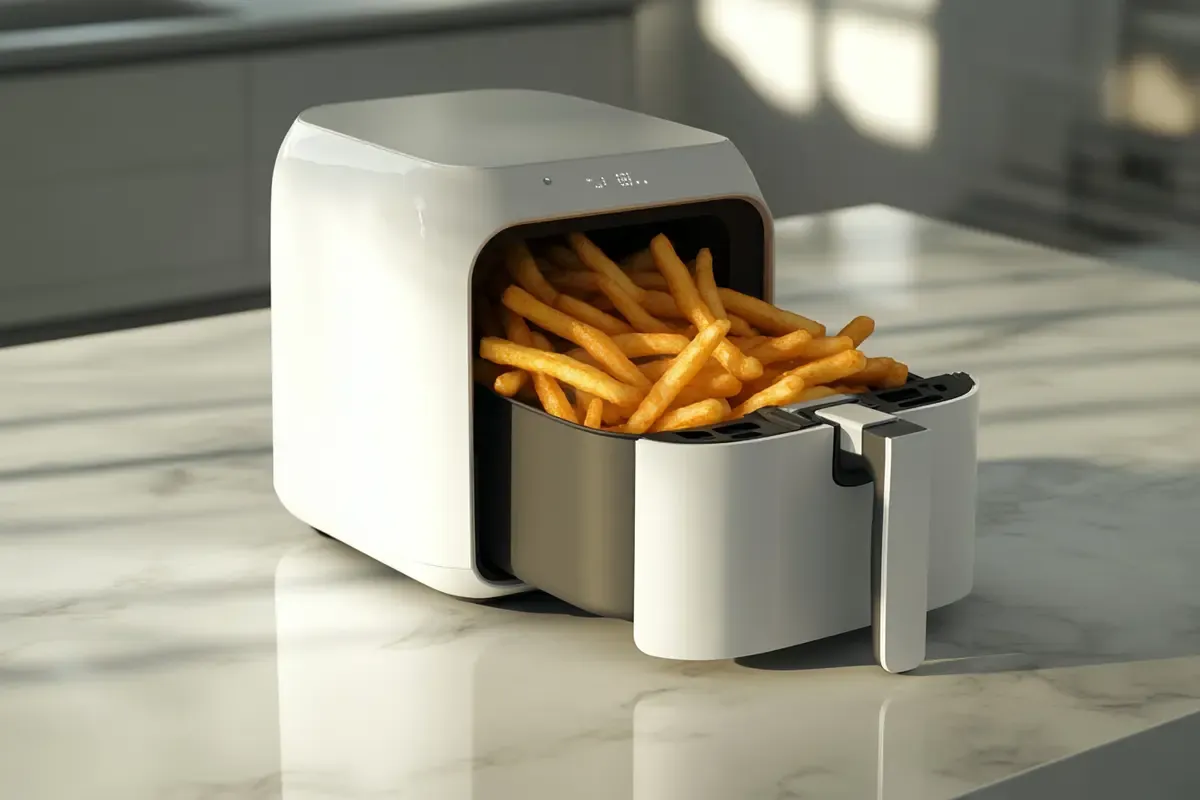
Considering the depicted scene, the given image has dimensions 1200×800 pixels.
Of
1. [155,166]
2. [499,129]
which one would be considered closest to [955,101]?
[155,166]

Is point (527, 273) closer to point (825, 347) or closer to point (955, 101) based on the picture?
point (825, 347)

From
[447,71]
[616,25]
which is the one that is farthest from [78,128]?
[616,25]

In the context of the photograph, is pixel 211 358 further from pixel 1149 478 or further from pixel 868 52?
pixel 868 52

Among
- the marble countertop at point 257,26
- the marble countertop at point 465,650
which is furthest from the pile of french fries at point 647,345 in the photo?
the marble countertop at point 257,26

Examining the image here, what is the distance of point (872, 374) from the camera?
44.2 inches

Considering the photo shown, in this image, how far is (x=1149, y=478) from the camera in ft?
4.66

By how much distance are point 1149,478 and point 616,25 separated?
2889mm

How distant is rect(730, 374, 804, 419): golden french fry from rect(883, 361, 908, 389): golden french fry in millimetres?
73

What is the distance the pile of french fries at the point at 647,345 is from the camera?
106 cm

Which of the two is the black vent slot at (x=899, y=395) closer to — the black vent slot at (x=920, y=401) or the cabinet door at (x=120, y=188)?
the black vent slot at (x=920, y=401)

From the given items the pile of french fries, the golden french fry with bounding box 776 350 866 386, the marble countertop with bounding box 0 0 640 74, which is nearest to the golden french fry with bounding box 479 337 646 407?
the pile of french fries

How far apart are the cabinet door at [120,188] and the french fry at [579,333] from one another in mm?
2564

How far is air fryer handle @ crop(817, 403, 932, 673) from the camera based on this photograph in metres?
1.01

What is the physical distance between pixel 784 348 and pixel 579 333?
130 mm
